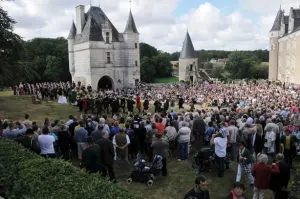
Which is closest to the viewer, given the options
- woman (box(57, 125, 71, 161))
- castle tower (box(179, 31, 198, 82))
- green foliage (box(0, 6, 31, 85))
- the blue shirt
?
woman (box(57, 125, 71, 161))

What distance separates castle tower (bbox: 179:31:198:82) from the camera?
185 feet

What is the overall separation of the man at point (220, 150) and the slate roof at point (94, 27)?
31.3 metres

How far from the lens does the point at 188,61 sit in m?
56.4

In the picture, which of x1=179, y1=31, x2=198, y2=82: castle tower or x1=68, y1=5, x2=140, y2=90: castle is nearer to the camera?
x1=68, y1=5, x2=140, y2=90: castle

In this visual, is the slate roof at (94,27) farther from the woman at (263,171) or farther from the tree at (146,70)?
the woman at (263,171)

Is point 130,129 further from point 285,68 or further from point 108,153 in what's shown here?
point 285,68

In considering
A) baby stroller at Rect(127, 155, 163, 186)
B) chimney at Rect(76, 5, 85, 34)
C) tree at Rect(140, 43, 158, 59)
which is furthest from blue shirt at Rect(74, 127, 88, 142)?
tree at Rect(140, 43, 158, 59)

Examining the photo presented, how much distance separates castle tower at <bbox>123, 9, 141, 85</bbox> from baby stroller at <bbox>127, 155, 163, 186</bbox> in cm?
3215

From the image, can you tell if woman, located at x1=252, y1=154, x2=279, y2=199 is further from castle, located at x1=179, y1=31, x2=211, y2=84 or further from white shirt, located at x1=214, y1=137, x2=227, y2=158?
castle, located at x1=179, y1=31, x2=211, y2=84

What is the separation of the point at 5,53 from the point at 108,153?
541 inches

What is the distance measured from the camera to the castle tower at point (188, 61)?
56531 millimetres

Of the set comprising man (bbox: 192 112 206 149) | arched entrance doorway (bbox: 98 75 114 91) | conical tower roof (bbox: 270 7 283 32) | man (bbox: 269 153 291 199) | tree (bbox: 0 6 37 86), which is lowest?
man (bbox: 269 153 291 199)

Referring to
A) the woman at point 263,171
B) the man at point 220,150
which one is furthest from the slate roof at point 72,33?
the woman at point 263,171

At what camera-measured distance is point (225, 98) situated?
25594 millimetres
